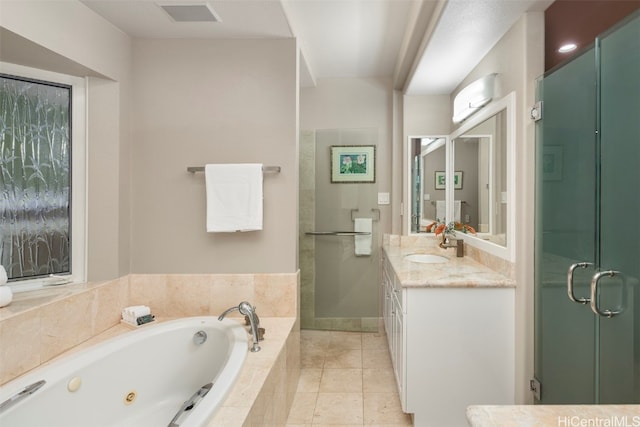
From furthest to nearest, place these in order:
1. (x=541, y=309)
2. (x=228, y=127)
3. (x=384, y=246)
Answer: (x=384, y=246), (x=228, y=127), (x=541, y=309)

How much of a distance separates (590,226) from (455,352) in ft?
3.05

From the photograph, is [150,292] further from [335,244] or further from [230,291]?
[335,244]

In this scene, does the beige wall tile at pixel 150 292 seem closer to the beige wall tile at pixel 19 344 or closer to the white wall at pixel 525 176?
the beige wall tile at pixel 19 344

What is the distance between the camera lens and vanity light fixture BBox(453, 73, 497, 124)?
2.16m

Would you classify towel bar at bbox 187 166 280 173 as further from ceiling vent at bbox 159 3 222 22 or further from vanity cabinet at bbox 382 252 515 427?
vanity cabinet at bbox 382 252 515 427

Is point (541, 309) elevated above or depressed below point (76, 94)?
below

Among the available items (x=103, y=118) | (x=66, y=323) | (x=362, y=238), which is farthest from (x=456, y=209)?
(x=66, y=323)

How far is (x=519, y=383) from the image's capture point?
183 cm

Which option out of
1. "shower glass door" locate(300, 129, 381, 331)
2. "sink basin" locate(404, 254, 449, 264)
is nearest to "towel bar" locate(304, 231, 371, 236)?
"shower glass door" locate(300, 129, 381, 331)

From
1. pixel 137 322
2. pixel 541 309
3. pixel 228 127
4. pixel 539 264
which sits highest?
pixel 228 127

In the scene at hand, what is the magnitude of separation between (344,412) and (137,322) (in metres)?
1.39

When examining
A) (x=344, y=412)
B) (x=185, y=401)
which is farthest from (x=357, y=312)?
(x=185, y=401)

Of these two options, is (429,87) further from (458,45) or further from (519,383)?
(519,383)

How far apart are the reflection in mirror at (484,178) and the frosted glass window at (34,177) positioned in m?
2.66
